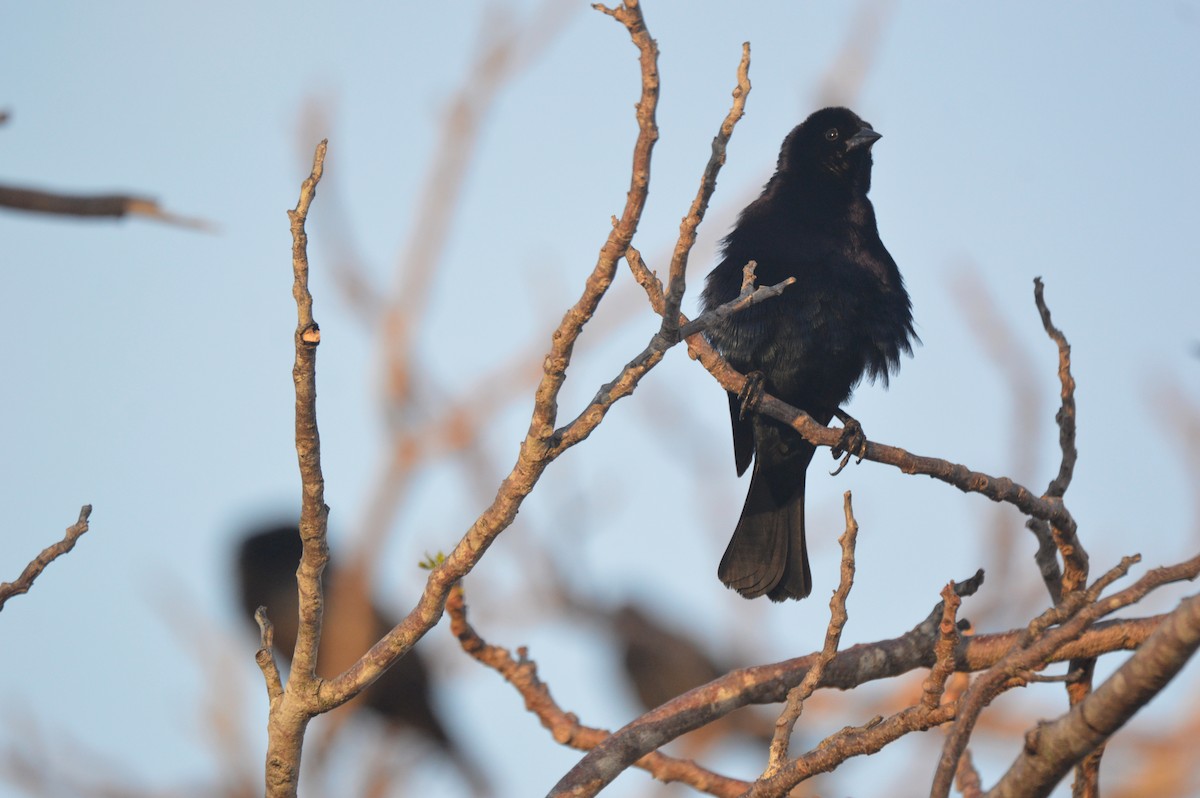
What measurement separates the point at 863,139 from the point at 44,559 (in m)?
4.02

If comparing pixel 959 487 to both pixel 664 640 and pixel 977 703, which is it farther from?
pixel 664 640

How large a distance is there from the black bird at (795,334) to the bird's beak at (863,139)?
9.6 inches

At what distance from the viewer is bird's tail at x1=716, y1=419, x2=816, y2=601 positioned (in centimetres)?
493

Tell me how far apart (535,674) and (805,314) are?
175 centimetres

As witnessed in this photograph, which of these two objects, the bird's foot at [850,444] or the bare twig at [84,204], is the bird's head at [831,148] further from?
the bare twig at [84,204]

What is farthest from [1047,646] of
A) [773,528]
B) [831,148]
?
[831,148]

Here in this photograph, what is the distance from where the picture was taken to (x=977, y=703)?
2406 millimetres

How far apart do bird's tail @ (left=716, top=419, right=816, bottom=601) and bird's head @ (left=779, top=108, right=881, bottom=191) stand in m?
1.19

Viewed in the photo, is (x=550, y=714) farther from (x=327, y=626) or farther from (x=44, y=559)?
(x=327, y=626)

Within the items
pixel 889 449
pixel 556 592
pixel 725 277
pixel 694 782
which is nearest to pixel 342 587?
pixel 556 592

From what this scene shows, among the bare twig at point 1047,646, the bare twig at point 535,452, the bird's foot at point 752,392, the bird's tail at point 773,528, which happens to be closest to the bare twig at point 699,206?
the bare twig at point 535,452

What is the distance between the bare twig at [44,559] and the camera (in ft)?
8.11

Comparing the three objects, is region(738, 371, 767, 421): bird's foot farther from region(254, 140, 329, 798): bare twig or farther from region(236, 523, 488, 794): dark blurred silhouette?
region(236, 523, 488, 794): dark blurred silhouette

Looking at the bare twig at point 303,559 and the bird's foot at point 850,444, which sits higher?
the bird's foot at point 850,444
